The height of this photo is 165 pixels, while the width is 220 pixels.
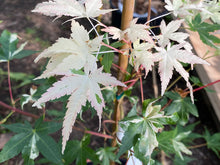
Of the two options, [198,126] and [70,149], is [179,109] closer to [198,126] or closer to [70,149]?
[70,149]

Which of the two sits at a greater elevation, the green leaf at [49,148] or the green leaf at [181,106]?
the green leaf at [181,106]

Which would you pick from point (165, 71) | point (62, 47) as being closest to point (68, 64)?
point (62, 47)

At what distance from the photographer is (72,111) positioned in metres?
0.30

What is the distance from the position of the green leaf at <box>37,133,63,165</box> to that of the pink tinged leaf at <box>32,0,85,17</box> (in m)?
0.34

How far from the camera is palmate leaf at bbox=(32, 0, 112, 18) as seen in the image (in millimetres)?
345

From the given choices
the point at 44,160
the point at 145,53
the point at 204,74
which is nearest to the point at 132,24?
the point at 145,53

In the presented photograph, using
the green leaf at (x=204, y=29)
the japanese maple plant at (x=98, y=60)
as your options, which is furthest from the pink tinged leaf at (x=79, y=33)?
the green leaf at (x=204, y=29)

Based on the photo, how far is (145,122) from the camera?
0.44 m

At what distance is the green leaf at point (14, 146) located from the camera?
1.69ft

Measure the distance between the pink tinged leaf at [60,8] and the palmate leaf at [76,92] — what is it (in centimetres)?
11

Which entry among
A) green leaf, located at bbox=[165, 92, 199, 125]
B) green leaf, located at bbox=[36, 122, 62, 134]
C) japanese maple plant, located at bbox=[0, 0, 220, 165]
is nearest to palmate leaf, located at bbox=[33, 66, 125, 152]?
japanese maple plant, located at bbox=[0, 0, 220, 165]

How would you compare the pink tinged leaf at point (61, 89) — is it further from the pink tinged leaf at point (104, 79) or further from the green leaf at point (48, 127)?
the green leaf at point (48, 127)

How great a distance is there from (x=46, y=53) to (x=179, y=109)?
0.47 meters

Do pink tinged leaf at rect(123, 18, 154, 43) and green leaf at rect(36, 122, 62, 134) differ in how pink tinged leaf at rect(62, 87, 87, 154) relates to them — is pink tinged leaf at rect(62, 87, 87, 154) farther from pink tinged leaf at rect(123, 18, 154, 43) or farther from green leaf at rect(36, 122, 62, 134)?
green leaf at rect(36, 122, 62, 134)
